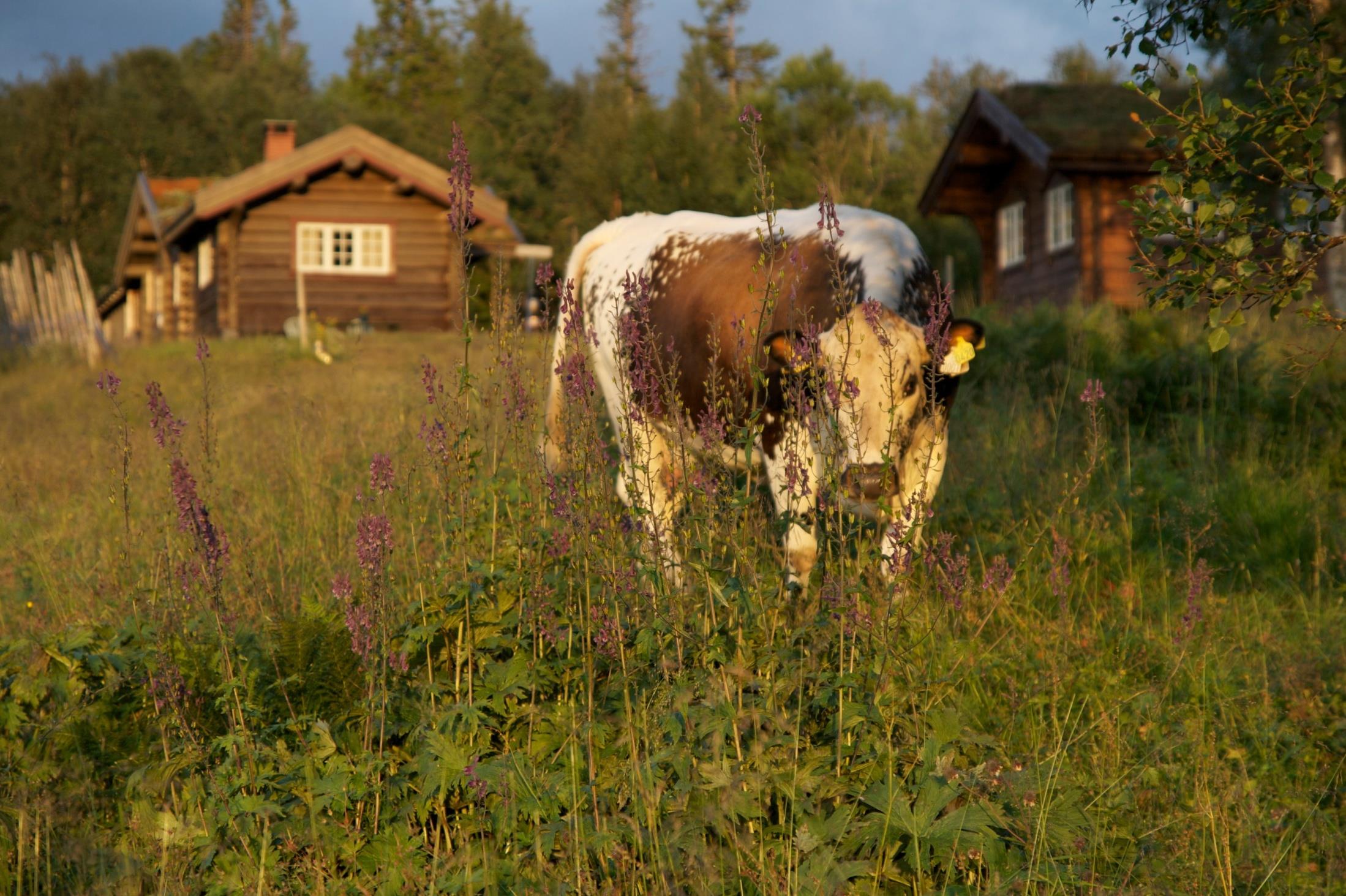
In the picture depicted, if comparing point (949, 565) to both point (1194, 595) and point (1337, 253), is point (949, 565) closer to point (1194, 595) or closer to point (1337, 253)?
point (1194, 595)

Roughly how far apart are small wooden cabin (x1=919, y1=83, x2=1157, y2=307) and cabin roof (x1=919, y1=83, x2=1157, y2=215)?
0.02m

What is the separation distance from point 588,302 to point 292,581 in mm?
2784

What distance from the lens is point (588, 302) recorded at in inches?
294

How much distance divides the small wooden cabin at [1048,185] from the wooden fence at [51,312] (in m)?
15.0

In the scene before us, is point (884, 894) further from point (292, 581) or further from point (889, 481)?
point (292, 581)

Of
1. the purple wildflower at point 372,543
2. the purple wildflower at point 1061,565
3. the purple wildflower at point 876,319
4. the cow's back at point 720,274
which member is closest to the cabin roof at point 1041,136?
the cow's back at point 720,274

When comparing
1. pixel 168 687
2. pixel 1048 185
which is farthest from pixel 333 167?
pixel 168 687

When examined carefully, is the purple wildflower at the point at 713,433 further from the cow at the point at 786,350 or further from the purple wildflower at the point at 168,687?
the purple wildflower at the point at 168,687

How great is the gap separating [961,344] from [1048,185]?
20.0m

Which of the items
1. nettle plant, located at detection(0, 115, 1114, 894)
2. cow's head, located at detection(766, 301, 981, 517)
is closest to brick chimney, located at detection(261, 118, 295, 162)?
cow's head, located at detection(766, 301, 981, 517)

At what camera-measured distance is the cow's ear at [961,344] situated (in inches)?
198

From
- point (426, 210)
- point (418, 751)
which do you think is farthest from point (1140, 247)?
point (426, 210)

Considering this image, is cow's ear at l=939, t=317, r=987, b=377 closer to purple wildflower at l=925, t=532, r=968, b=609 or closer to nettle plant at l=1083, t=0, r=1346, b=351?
nettle plant at l=1083, t=0, r=1346, b=351

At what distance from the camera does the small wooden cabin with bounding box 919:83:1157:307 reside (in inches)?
837
